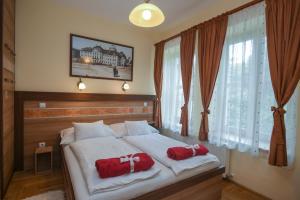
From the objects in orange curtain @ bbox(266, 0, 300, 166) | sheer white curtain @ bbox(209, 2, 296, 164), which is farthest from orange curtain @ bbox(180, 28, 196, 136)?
orange curtain @ bbox(266, 0, 300, 166)

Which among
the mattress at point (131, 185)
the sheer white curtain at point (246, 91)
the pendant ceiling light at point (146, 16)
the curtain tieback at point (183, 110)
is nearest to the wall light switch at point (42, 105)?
the mattress at point (131, 185)

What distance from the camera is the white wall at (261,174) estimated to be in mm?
1886

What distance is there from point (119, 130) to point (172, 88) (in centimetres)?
136

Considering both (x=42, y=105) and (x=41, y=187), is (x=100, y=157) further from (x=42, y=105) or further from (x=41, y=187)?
(x=42, y=105)

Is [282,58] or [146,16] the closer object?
[146,16]

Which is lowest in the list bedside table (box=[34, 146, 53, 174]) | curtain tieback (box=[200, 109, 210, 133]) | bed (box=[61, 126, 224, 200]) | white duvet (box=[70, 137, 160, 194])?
bedside table (box=[34, 146, 53, 174])

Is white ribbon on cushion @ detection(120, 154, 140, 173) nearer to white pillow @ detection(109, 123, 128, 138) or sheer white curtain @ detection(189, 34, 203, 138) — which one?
white pillow @ detection(109, 123, 128, 138)

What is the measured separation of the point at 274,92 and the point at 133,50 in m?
2.72

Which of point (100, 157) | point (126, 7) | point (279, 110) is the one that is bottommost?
point (100, 157)

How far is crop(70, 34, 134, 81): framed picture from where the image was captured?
308 cm

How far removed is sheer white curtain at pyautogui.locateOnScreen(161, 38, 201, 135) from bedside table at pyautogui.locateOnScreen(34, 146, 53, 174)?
2209mm

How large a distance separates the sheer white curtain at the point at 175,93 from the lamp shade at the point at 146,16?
56.9 inches

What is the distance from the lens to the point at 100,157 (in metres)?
1.93

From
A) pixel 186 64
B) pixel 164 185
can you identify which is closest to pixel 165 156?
pixel 164 185
